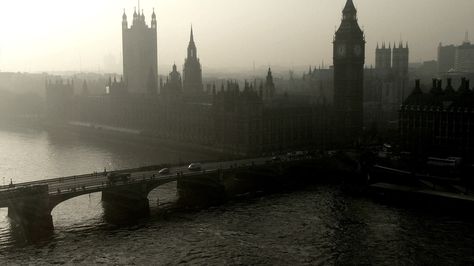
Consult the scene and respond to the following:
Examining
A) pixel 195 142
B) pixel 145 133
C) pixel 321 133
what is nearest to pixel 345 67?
pixel 321 133

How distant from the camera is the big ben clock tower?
4621 inches

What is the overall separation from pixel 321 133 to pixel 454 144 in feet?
106

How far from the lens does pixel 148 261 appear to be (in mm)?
50344

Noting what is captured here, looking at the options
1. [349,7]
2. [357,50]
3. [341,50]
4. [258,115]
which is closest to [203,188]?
[258,115]

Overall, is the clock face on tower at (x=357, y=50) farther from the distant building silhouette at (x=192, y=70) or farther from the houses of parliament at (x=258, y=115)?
the distant building silhouette at (x=192, y=70)

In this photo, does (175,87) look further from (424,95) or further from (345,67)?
(424,95)

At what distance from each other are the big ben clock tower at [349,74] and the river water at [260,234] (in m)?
40.5

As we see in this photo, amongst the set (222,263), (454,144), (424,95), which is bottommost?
(222,263)

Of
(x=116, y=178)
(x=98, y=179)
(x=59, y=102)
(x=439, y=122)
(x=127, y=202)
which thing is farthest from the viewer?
(x=59, y=102)

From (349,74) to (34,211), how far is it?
7670 centimetres

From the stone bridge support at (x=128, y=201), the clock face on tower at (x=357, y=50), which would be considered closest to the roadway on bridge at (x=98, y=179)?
the stone bridge support at (x=128, y=201)

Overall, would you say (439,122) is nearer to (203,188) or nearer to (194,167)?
(203,188)

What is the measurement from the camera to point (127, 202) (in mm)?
68688

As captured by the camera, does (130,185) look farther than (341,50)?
No
